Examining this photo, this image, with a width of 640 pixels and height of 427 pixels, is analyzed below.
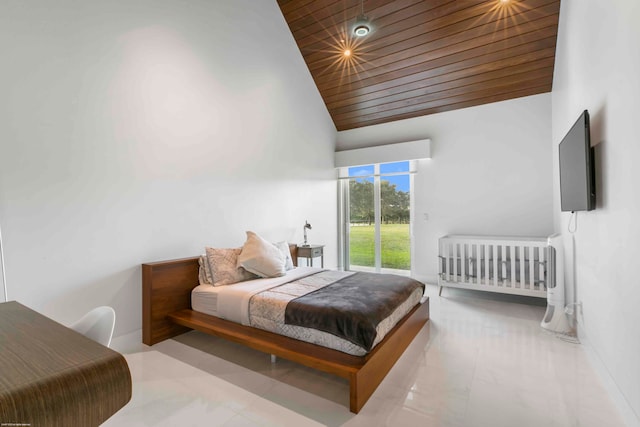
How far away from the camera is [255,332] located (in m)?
2.42

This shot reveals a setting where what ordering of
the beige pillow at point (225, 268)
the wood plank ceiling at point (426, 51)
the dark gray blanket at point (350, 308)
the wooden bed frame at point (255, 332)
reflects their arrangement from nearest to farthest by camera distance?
the wooden bed frame at point (255, 332) → the dark gray blanket at point (350, 308) → the beige pillow at point (225, 268) → the wood plank ceiling at point (426, 51)

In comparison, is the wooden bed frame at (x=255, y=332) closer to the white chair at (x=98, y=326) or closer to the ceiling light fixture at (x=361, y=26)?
the white chair at (x=98, y=326)

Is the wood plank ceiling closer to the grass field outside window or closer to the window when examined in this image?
the window

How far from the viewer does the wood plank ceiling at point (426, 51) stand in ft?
11.3

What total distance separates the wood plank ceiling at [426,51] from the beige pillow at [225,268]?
323 cm

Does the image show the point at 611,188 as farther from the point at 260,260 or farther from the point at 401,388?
the point at 260,260

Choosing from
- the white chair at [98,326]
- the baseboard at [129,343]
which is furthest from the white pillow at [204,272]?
the white chair at [98,326]

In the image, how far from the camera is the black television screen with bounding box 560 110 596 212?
6.97 feet

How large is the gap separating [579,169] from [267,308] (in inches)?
107

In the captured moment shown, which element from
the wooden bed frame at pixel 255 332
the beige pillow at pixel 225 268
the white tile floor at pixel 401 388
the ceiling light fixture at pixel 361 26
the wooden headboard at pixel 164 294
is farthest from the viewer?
the ceiling light fixture at pixel 361 26

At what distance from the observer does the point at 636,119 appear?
1.59 meters

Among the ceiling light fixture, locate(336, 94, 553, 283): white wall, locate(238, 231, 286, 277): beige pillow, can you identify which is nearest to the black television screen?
locate(336, 94, 553, 283): white wall

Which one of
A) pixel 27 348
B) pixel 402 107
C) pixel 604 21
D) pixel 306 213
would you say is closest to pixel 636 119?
pixel 604 21

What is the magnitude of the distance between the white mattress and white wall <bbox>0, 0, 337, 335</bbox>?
2.15 ft
